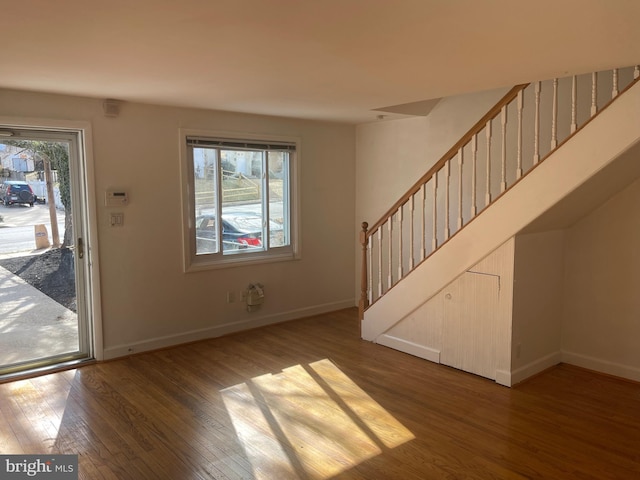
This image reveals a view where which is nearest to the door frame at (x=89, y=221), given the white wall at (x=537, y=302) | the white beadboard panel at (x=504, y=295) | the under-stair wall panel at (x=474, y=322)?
the under-stair wall panel at (x=474, y=322)

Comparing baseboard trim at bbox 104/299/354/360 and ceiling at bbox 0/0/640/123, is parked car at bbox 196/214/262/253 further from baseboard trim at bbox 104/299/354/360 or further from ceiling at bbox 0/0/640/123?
ceiling at bbox 0/0/640/123

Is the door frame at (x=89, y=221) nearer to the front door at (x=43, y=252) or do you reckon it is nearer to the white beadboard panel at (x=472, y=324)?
the front door at (x=43, y=252)

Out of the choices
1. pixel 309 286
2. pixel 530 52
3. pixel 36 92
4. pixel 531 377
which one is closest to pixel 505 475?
pixel 531 377

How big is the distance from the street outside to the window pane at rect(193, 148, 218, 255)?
1357 mm

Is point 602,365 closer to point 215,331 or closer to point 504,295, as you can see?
point 504,295

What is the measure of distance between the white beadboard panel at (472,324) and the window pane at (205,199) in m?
2.45

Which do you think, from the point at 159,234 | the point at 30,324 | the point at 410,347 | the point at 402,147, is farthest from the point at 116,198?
the point at 402,147

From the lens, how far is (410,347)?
4609mm

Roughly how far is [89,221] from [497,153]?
12.4ft

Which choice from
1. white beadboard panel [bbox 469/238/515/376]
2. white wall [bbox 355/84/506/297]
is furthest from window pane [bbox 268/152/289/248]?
white beadboard panel [bbox 469/238/515/376]

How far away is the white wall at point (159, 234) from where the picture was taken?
4355 millimetres

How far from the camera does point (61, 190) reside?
4336 mm

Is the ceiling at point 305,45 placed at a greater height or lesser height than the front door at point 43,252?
greater

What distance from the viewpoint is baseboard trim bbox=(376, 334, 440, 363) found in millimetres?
4406
